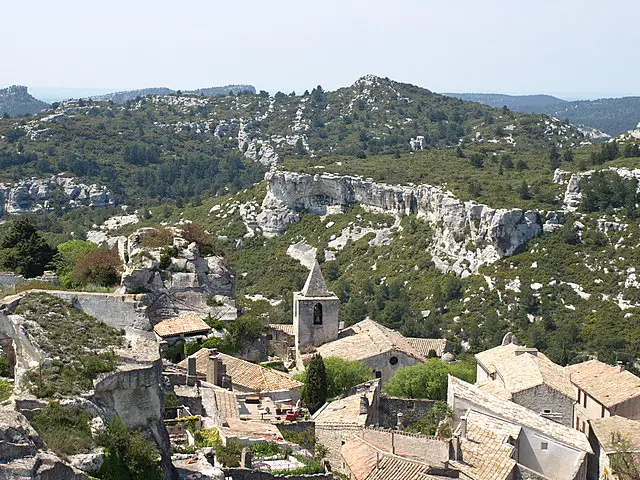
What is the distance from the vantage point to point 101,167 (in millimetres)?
130500

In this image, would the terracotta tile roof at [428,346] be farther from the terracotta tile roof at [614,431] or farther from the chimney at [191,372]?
the chimney at [191,372]

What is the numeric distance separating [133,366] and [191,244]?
20.7 metres

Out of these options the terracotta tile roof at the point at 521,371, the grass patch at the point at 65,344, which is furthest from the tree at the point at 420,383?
the grass patch at the point at 65,344

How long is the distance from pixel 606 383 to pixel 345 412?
10.6 meters

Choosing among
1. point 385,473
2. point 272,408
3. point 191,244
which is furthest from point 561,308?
point 385,473

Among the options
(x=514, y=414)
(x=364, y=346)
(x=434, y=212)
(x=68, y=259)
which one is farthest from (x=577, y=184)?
(x=514, y=414)

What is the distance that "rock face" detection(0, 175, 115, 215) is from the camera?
367 ft

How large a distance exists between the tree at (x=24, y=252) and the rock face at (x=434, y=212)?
4240 cm

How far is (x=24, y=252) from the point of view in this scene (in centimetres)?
3669

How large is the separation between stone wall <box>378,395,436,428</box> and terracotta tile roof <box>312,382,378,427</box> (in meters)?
0.63

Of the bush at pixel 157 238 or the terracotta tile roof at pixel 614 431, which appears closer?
the terracotta tile roof at pixel 614 431

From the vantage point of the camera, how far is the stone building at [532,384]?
31.1m

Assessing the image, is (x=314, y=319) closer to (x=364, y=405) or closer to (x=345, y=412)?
(x=345, y=412)

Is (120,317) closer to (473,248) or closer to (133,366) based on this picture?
(133,366)
